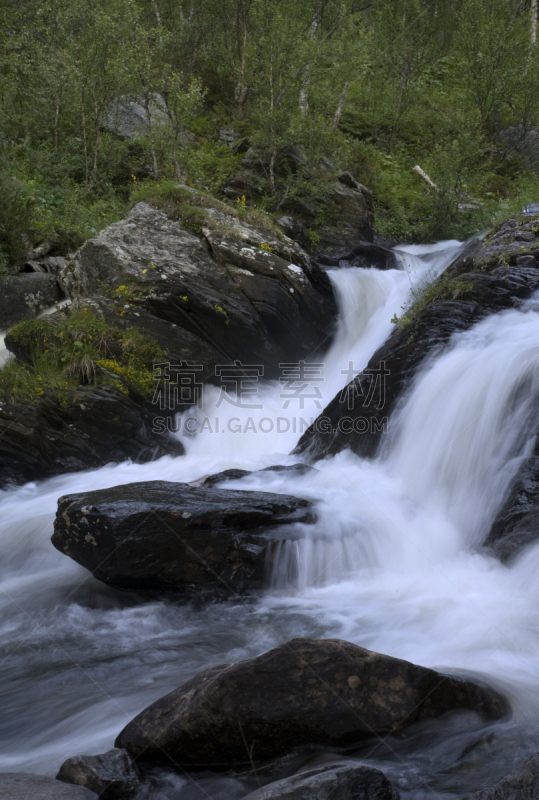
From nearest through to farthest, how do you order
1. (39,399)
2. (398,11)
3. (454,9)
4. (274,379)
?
(39,399) < (274,379) < (398,11) < (454,9)

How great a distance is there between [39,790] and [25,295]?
8.99 metres

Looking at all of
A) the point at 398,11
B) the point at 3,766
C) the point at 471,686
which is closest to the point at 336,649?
the point at 471,686

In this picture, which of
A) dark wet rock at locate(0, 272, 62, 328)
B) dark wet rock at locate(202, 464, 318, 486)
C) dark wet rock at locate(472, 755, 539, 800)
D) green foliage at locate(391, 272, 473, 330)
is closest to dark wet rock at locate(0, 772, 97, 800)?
dark wet rock at locate(472, 755, 539, 800)

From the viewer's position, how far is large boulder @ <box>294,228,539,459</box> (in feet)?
23.6

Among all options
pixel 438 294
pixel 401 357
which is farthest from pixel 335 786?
pixel 438 294

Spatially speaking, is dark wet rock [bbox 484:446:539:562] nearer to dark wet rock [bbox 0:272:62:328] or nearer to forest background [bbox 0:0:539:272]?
dark wet rock [bbox 0:272:62:328]

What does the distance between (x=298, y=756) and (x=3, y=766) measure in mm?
1762

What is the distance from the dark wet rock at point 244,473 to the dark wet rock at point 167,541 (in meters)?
1.52

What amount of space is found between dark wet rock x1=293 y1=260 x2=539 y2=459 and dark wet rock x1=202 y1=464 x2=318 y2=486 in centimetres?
57

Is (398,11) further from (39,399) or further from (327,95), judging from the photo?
(39,399)

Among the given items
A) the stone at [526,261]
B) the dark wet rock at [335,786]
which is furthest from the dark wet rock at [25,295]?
the dark wet rock at [335,786]

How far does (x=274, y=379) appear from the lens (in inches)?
401

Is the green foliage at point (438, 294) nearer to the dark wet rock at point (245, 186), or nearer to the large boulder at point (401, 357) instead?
the large boulder at point (401, 357)

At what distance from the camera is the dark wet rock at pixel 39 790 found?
2244 mm
